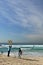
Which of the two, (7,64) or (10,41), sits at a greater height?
(10,41)

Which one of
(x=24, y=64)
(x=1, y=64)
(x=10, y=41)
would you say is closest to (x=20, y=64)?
(x=24, y=64)

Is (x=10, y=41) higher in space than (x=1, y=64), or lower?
higher

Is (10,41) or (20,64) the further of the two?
(10,41)

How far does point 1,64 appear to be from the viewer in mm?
19688

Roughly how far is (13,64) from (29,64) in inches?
71.4

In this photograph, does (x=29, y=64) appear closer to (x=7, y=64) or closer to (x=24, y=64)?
(x=24, y=64)

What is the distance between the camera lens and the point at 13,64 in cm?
2006

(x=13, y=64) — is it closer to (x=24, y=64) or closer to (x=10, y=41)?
(x=24, y=64)

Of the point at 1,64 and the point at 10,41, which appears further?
the point at 10,41

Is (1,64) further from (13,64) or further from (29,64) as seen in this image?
(29,64)

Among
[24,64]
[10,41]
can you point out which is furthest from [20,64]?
[10,41]

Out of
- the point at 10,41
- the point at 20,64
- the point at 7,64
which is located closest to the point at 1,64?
the point at 7,64

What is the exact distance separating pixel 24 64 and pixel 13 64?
123 centimetres

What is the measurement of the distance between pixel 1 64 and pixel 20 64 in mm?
2088
